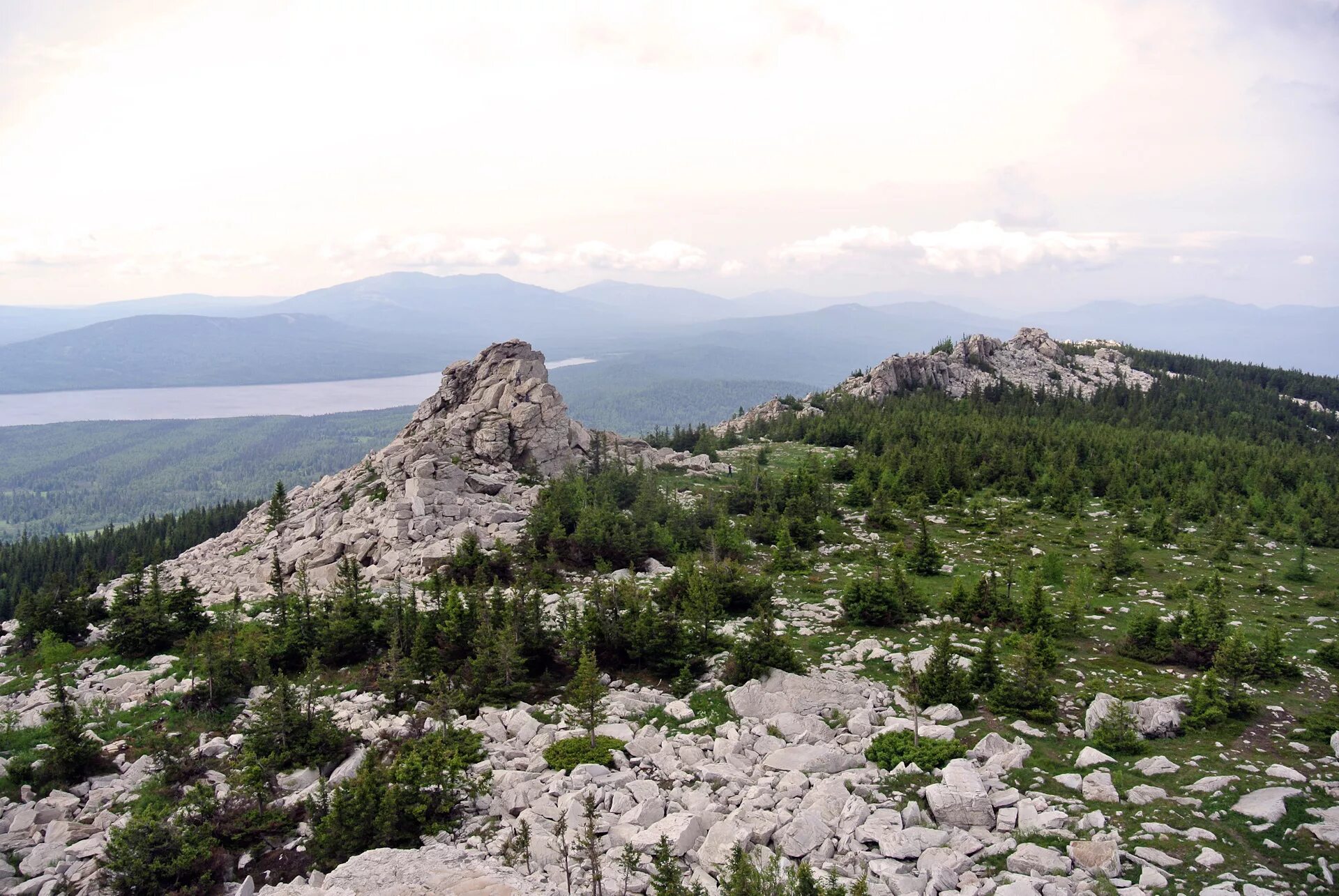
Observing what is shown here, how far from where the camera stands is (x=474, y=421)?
52812mm

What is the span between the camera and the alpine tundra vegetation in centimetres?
1430

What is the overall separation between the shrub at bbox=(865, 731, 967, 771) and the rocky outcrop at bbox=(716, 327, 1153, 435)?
78.4 m

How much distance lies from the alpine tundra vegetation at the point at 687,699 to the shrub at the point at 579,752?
131 millimetres

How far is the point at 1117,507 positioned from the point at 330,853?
5014 centimetres

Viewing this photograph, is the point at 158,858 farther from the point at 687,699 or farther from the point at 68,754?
the point at 687,699

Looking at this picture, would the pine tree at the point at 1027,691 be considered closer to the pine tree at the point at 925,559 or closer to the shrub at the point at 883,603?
the shrub at the point at 883,603

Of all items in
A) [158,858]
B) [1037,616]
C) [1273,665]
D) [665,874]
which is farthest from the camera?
[1037,616]

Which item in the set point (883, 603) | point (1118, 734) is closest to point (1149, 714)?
point (1118, 734)

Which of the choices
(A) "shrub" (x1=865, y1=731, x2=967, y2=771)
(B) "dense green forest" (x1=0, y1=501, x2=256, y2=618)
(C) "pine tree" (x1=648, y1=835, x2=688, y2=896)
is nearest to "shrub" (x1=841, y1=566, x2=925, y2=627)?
(A) "shrub" (x1=865, y1=731, x2=967, y2=771)

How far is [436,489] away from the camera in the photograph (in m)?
43.2

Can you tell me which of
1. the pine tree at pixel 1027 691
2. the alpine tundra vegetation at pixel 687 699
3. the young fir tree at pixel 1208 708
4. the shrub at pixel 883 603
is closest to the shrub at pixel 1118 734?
the alpine tundra vegetation at pixel 687 699

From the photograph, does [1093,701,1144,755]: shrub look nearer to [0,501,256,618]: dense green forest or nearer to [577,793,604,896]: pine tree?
[577,793,604,896]: pine tree

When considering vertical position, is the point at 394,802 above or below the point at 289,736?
above

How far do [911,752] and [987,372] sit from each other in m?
111
